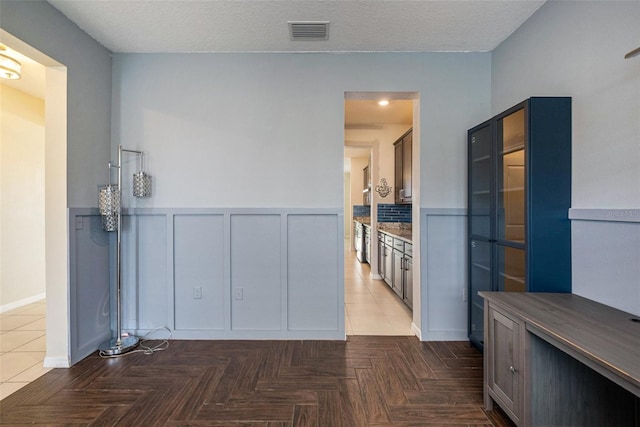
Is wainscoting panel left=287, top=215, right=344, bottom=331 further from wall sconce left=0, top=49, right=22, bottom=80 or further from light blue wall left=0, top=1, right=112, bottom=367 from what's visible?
wall sconce left=0, top=49, right=22, bottom=80

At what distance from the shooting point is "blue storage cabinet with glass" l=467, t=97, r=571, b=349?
6.06ft

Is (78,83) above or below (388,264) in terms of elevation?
above

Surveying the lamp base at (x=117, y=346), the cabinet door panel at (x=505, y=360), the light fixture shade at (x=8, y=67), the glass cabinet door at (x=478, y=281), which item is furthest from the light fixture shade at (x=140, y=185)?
the glass cabinet door at (x=478, y=281)

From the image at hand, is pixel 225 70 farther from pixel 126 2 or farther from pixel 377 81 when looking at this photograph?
pixel 377 81

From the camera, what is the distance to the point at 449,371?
221 cm

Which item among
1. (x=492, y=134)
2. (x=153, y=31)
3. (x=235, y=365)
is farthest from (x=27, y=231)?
(x=492, y=134)

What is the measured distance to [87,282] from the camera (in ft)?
8.09

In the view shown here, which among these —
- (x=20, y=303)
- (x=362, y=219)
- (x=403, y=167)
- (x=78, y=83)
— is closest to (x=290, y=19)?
(x=78, y=83)

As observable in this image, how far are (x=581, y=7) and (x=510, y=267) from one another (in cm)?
169

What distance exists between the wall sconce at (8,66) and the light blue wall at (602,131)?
431cm

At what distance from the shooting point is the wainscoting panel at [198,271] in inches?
109

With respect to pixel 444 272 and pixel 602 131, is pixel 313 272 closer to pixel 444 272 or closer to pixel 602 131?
pixel 444 272

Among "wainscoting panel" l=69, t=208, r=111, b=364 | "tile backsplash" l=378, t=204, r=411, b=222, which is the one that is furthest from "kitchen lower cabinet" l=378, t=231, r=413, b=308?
"wainscoting panel" l=69, t=208, r=111, b=364

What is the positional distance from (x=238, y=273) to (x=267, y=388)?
106 centimetres
